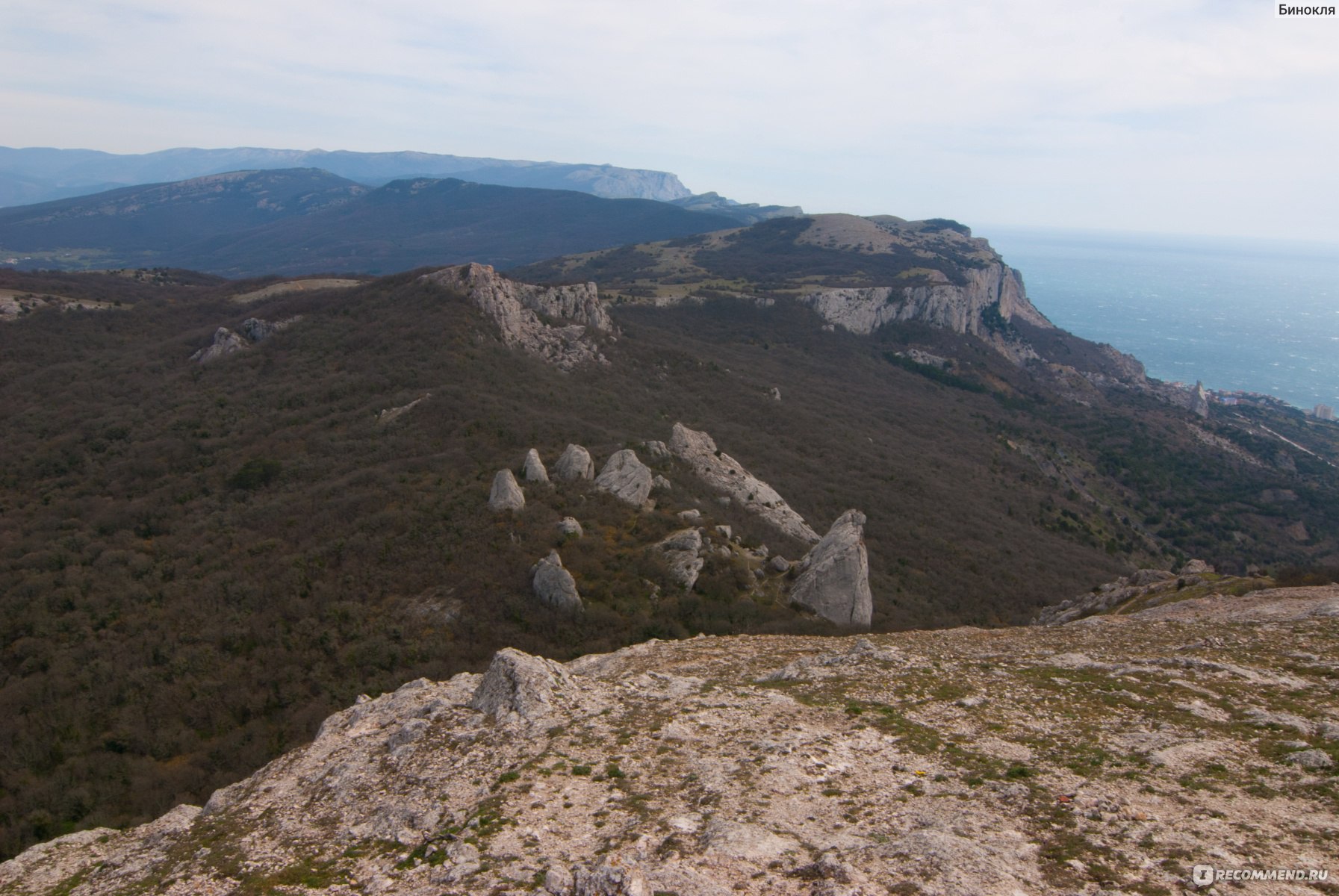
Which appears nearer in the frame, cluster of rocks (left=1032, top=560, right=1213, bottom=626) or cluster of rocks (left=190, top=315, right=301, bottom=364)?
cluster of rocks (left=1032, top=560, right=1213, bottom=626)

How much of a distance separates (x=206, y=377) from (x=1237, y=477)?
155229 millimetres

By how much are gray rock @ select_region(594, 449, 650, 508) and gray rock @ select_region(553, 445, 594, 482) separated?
2.80ft

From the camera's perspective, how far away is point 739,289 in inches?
6225

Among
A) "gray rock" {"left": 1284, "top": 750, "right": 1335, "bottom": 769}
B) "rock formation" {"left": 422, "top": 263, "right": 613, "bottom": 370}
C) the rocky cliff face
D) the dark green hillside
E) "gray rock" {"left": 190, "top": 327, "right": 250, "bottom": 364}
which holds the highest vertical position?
the rocky cliff face

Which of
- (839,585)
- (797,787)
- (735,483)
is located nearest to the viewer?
(797,787)

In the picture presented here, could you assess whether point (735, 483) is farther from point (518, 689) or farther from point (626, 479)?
point (518, 689)

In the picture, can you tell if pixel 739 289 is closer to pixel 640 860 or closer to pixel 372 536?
pixel 372 536

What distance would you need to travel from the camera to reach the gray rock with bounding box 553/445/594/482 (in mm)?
40344

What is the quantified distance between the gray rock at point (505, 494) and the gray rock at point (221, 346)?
49694mm

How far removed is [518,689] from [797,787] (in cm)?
746

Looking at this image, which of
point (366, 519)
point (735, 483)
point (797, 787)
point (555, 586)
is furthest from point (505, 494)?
point (797, 787)

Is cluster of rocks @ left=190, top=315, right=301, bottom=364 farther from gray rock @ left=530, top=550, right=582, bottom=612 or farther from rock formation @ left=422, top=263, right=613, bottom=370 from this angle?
gray rock @ left=530, top=550, right=582, bottom=612

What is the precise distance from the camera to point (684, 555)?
32406mm

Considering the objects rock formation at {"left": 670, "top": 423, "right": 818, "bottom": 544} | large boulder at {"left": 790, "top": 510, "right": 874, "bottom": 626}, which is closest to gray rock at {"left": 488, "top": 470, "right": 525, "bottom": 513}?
large boulder at {"left": 790, "top": 510, "right": 874, "bottom": 626}
